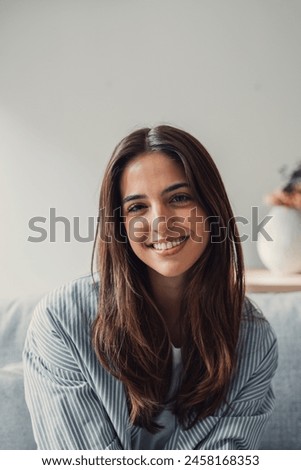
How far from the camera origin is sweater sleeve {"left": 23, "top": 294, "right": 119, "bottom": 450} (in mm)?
800

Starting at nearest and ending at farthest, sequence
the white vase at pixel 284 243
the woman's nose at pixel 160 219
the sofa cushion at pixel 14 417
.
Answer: the woman's nose at pixel 160 219 < the sofa cushion at pixel 14 417 < the white vase at pixel 284 243

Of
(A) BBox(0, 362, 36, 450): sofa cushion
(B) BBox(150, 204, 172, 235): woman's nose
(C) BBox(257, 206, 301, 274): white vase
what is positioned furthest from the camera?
(C) BBox(257, 206, 301, 274): white vase

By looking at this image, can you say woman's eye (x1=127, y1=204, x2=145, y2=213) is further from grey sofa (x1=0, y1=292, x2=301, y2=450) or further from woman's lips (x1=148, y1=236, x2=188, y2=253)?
grey sofa (x1=0, y1=292, x2=301, y2=450)

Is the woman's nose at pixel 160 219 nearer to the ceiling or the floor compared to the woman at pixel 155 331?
nearer to the ceiling

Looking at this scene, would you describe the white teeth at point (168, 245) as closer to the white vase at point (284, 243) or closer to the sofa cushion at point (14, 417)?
the sofa cushion at point (14, 417)

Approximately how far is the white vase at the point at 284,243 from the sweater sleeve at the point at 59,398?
A: 1.87 ft

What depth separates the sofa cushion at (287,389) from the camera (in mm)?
992

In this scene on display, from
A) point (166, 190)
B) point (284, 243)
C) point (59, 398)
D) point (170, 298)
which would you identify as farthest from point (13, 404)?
point (284, 243)

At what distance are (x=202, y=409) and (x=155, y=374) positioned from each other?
3.1 inches

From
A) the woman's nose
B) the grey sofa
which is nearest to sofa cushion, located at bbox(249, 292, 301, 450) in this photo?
the grey sofa

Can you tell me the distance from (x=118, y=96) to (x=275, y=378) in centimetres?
69

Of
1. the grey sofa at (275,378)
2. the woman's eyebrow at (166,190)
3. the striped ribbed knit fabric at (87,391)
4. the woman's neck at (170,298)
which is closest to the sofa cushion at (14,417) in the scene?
the grey sofa at (275,378)

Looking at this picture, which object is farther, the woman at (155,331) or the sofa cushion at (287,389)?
the sofa cushion at (287,389)
